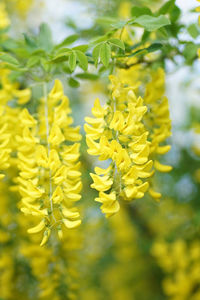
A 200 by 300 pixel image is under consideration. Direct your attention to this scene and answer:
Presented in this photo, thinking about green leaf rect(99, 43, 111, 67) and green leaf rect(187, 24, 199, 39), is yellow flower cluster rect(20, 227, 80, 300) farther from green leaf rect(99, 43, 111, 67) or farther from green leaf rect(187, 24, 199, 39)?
green leaf rect(187, 24, 199, 39)

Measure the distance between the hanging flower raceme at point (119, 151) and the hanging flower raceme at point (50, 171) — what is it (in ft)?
0.40

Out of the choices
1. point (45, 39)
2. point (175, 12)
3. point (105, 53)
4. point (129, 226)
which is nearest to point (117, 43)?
point (105, 53)

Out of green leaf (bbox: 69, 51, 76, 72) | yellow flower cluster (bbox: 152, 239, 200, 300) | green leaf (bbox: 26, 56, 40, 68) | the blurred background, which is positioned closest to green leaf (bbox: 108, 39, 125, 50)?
green leaf (bbox: 69, 51, 76, 72)

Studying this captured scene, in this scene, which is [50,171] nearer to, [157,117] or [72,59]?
[72,59]

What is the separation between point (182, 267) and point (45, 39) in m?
1.79

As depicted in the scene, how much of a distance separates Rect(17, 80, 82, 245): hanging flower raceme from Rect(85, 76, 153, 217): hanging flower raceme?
122 mm

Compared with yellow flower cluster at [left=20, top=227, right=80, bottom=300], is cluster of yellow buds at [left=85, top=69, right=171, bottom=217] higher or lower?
higher

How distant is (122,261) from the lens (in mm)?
3471

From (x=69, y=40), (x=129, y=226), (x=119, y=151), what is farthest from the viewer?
(x=129, y=226)

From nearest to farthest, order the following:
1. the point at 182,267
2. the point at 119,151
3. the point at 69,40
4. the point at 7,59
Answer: the point at 119,151 → the point at 7,59 → the point at 69,40 → the point at 182,267

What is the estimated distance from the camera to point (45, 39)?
160cm

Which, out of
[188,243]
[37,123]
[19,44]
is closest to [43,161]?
[37,123]

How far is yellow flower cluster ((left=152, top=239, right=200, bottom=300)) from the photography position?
7.81 ft

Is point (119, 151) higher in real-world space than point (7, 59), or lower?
lower
